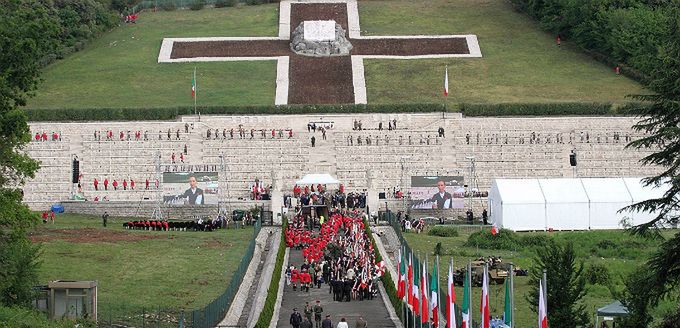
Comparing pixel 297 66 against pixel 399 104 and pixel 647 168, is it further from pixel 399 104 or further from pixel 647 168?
pixel 647 168

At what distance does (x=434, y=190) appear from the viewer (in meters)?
92.0

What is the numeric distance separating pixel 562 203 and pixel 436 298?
3899 centimetres

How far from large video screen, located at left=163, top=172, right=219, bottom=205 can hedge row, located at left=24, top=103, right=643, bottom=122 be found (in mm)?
12498

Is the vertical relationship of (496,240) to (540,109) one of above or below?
below

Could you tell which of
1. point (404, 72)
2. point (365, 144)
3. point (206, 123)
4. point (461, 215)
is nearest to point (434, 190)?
point (461, 215)

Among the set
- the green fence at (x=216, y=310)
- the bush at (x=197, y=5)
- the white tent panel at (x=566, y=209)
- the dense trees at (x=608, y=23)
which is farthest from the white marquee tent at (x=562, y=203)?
the bush at (x=197, y=5)

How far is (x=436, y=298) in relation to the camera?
161 feet

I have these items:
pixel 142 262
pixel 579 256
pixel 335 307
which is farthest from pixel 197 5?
pixel 335 307

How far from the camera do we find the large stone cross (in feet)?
371

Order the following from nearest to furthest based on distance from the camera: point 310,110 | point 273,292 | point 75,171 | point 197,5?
1. point 273,292
2. point 75,171
3. point 310,110
4. point 197,5

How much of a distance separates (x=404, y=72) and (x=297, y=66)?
7619mm

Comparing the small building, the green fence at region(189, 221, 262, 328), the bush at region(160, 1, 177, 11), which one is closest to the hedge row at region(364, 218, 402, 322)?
the green fence at region(189, 221, 262, 328)

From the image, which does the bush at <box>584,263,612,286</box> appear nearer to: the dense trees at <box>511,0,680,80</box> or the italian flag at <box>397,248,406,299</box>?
the italian flag at <box>397,248,406,299</box>

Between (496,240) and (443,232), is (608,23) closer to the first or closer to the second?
(443,232)
